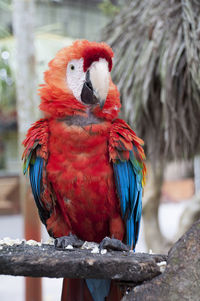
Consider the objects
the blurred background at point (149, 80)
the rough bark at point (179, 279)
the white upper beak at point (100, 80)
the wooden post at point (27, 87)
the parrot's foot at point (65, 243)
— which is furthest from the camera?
the wooden post at point (27, 87)

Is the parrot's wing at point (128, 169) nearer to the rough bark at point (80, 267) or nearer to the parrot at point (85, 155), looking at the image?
the parrot at point (85, 155)

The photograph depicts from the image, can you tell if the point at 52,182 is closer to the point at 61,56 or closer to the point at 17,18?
the point at 61,56

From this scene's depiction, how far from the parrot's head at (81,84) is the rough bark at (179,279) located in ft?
1.59

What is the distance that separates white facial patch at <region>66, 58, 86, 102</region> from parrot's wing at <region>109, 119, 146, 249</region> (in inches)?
6.0

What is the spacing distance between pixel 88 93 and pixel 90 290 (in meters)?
0.55

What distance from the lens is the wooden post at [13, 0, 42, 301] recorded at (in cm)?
176

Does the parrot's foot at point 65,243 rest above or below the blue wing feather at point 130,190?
below

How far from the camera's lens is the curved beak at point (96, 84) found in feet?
3.20

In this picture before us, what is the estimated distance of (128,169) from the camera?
1.04m

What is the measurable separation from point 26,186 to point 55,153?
796 mm

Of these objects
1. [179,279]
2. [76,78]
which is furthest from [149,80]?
[179,279]

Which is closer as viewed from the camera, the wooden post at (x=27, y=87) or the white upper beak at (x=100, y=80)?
the white upper beak at (x=100, y=80)

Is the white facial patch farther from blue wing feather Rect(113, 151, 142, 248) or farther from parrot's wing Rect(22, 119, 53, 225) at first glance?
blue wing feather Rect(113, 151, 142, 248)

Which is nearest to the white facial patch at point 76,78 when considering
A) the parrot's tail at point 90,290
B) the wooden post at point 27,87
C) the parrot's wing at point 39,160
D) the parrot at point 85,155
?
the parrot at point 85,155
